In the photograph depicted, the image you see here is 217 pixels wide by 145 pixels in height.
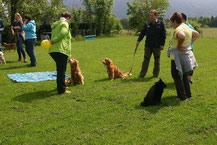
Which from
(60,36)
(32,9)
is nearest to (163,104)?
(60,36)

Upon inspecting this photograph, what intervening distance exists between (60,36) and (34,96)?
1878 millimetres

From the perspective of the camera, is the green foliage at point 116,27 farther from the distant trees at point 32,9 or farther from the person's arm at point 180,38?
the person's arm at point 180,38

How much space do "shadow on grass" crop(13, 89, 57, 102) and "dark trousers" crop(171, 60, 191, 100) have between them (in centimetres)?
332

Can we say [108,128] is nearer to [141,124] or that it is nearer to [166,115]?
[141,124]

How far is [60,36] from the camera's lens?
5477 mm

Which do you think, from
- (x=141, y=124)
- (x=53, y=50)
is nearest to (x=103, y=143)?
(x=141, y=124)

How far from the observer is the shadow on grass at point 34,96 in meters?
5.83

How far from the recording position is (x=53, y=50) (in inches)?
221

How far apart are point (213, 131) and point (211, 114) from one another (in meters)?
0.76

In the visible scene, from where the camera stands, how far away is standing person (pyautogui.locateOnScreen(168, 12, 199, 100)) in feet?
16.0

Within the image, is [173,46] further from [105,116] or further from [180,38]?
→ [105,116]

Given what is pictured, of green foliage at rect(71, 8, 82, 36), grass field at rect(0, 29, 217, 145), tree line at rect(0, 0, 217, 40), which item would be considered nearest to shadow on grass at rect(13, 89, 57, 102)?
grass field at rect(0, 29, 217, 145)

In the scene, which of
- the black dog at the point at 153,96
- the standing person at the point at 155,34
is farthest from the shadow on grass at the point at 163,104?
the standing person at the point at 155,34

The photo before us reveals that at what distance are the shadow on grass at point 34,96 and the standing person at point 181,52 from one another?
3399mm
